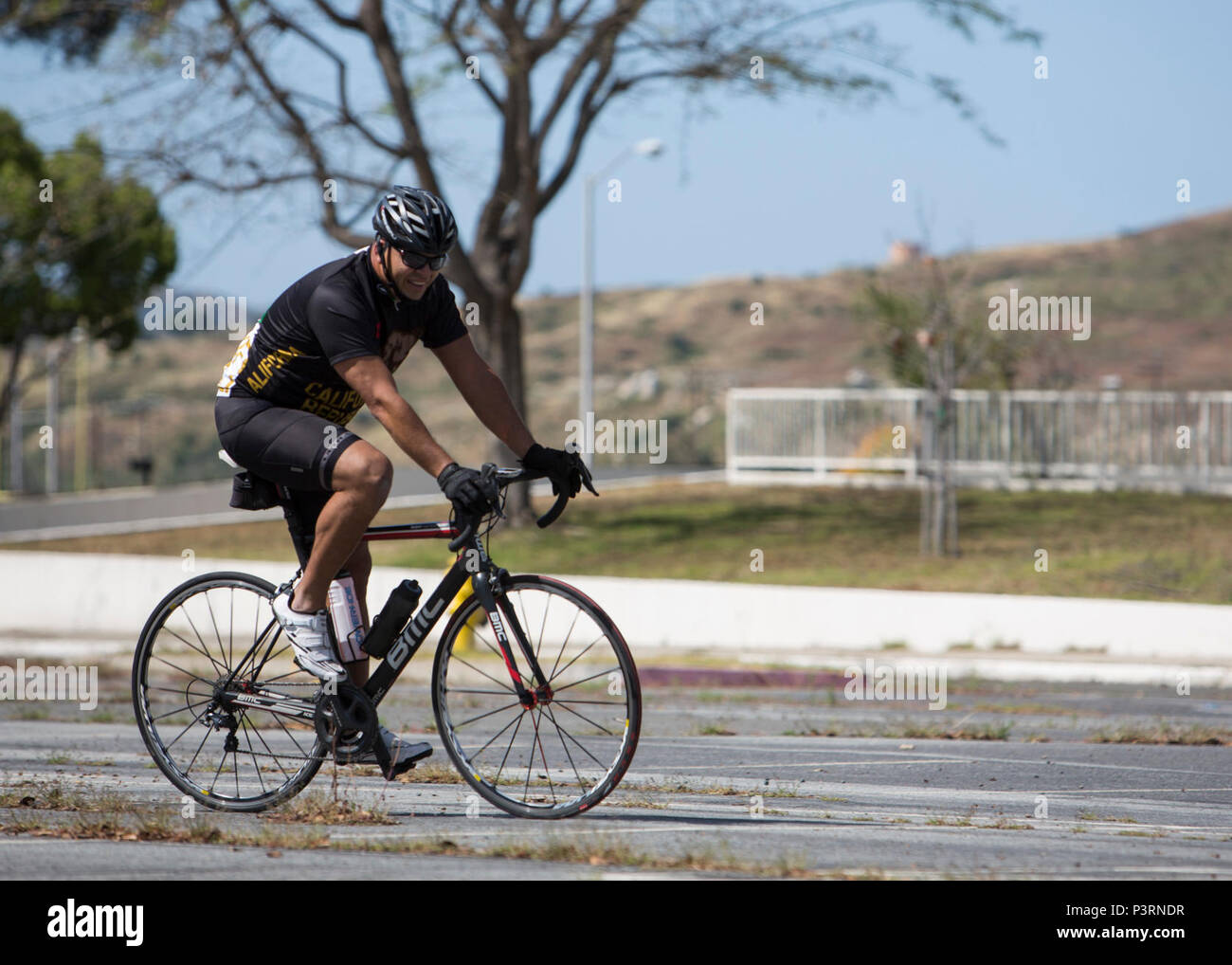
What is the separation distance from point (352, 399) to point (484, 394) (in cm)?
46

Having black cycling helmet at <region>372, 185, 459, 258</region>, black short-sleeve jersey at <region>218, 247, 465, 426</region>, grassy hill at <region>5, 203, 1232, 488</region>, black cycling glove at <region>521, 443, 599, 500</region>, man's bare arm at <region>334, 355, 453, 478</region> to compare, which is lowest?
black cycling glove at <region>521, 443, 599, 500</region>

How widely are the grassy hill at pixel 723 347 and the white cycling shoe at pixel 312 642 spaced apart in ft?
137

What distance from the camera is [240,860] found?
173 inches

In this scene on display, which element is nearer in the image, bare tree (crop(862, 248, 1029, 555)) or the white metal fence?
bare tree (crop(862, 248, 1029, 555))

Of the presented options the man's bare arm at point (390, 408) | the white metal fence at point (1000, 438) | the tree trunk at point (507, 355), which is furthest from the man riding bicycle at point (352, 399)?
the white metal fence at point (1000, 438)

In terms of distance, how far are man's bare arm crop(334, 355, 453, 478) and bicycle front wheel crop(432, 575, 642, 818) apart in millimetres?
507

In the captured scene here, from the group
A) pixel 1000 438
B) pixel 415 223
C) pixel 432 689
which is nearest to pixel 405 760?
pixel 432 689

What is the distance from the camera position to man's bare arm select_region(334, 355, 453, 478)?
15.8 ft

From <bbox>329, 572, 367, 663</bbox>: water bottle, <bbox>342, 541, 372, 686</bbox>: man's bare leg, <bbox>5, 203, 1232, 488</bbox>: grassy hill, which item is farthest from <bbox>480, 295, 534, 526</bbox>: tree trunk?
<bbox>5, 203, 1232, 488</bbox>: grassy hill

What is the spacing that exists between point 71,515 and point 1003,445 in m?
16.2

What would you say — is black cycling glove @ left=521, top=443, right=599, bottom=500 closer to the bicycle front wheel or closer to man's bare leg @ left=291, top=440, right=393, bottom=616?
the bicycle front wheel
